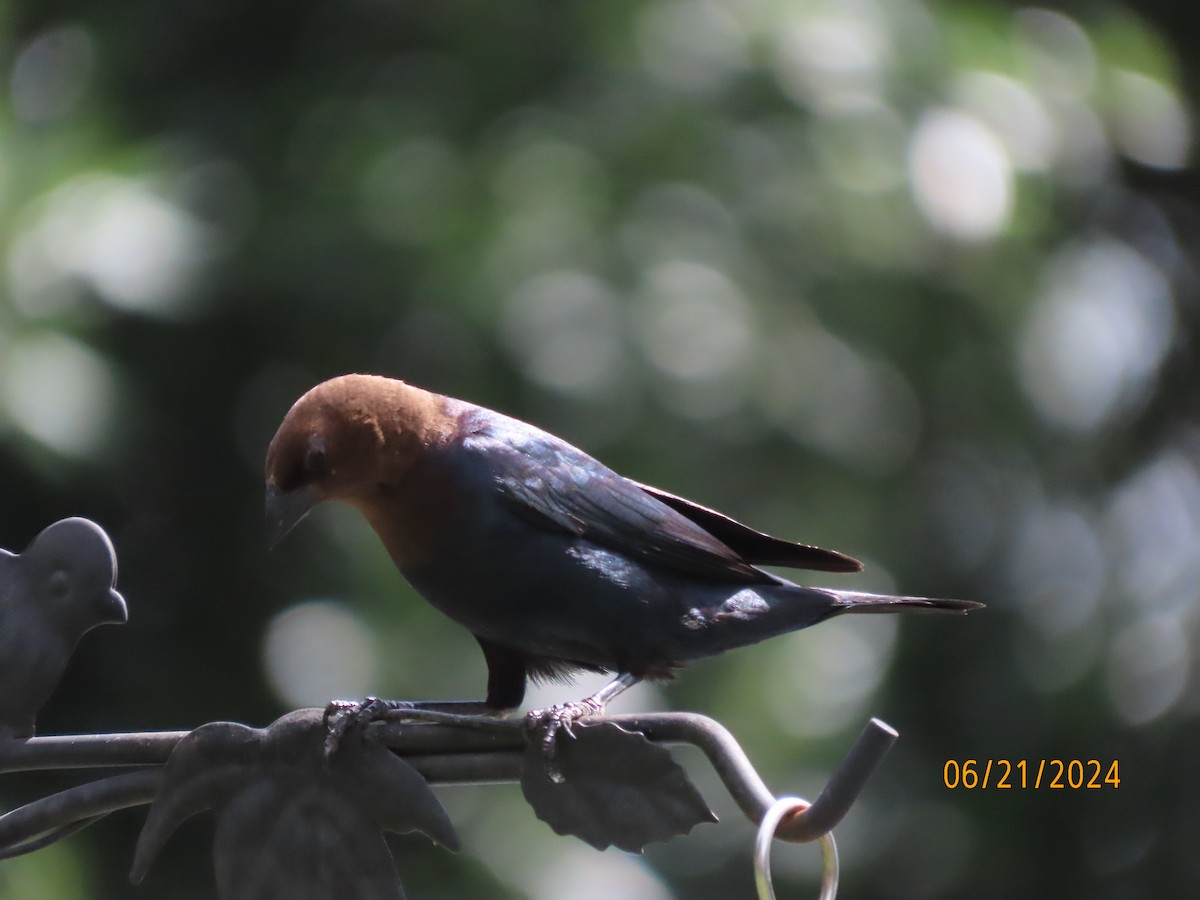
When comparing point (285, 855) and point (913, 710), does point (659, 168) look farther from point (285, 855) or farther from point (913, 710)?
point (285, 855)

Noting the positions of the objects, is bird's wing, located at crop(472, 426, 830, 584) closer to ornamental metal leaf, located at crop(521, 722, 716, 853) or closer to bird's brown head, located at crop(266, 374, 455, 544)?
bird's brown head, located at crop(266, 374, 455, 544)

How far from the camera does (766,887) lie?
4.79 ft

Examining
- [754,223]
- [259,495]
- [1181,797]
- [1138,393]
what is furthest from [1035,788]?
[259,495]

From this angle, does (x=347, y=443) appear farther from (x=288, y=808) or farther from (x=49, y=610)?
(x=288, y=808)

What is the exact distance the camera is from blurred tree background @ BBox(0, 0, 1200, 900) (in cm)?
369

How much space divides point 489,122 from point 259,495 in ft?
4.38

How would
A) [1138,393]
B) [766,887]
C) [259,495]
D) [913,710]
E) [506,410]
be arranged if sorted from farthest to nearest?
[1138,393]
[913,710]
[259,495]
[506,410]
[766,887]

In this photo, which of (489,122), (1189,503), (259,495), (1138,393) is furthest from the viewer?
(1138,393)

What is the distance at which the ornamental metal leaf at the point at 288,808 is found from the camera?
69.5 inches

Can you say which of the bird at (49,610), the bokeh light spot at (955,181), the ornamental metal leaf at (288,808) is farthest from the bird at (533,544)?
the bokeh light spot at (955,181)

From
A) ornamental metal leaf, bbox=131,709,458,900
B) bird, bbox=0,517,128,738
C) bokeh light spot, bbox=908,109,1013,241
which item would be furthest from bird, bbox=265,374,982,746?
bokeh light spot, bbox=908,109,1013,241

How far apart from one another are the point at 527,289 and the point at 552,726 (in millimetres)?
2089

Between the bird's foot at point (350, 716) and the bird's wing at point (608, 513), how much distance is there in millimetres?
577

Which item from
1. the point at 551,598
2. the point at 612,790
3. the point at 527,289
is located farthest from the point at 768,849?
the point at 527,289
